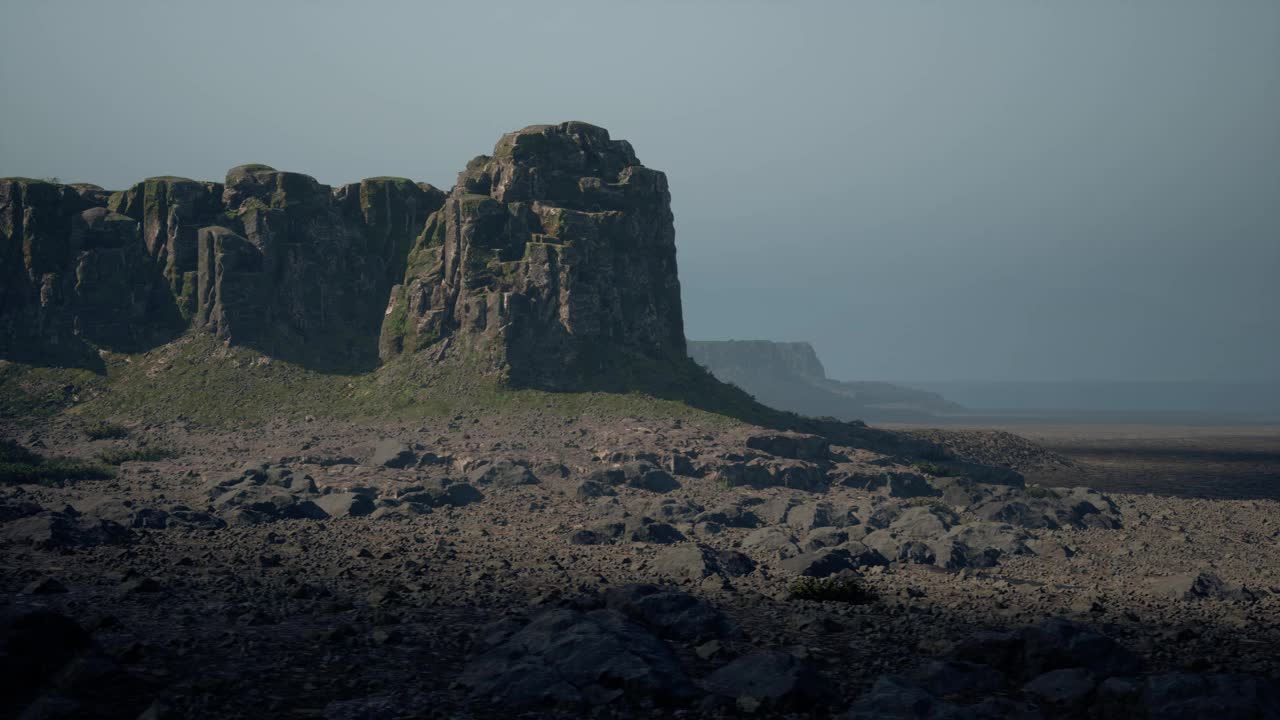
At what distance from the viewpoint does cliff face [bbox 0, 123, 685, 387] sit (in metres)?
77.2

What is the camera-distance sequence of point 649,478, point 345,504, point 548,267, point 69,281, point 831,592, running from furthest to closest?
point 69,281 < point 548,267 < point 649,478 < point 345,504 < point 831,592

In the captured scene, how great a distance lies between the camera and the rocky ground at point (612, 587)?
56.5ft

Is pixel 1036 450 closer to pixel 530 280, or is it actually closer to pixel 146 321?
pixel 530 280

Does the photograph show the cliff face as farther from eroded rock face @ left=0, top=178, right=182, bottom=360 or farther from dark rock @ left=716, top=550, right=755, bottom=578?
dark rock @ left=716, top=550, right=755, bottom=578

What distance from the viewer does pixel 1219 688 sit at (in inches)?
622

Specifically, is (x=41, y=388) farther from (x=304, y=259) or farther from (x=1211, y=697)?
(x=1211, y=697)

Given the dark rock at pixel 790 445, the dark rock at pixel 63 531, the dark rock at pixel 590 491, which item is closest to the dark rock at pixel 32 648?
the dark rock at pixel 63 531

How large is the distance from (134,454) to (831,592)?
54.6 meters

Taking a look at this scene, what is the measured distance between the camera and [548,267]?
3004 inches

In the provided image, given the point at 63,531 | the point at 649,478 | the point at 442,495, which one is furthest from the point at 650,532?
the point at 63,531

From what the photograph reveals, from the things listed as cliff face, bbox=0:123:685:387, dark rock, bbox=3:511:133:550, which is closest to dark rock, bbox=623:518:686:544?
dark rock, bbox=3:511:133:550

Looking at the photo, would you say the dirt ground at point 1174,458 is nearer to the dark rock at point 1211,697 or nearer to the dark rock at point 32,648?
the dark rock at point 1211,697

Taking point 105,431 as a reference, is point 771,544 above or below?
below

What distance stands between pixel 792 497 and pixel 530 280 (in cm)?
3255
